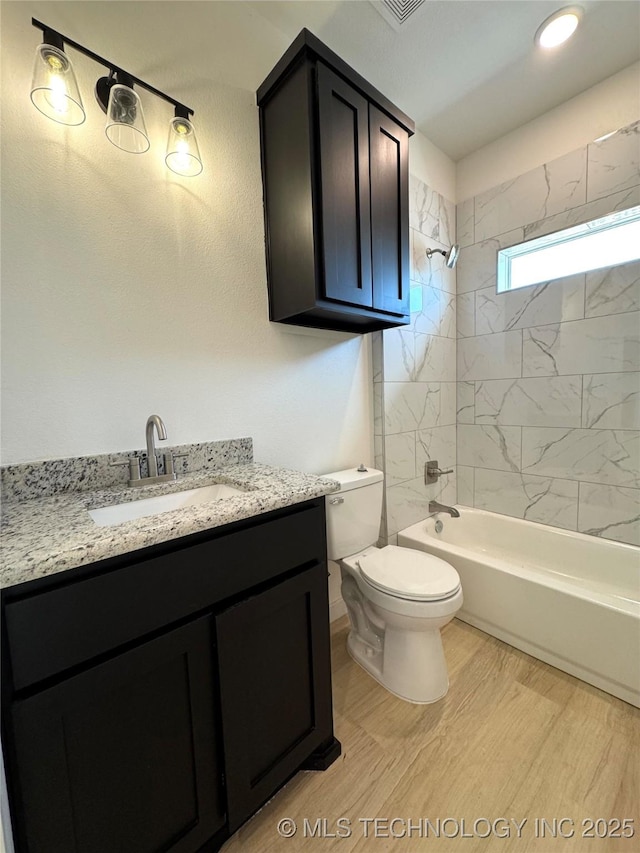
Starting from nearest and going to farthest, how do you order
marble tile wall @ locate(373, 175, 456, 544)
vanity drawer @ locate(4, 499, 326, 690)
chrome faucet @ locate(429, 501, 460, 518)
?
vanity drawer @ locate(4, 499, 326, 690)
marble tile wall @ locate(373, 175, 456, 544)
chrome faucet @ locate(429, 501, 460, 518)

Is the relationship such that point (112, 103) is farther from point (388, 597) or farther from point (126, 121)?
point (388, 597)

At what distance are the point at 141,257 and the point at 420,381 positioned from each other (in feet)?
5.39

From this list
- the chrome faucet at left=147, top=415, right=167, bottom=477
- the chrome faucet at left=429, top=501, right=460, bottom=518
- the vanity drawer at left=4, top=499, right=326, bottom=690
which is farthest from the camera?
the chrome faucet at left=429, top=501, right=460, bottom=518

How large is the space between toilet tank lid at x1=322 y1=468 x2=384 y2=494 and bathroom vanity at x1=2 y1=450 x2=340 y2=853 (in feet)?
1.66

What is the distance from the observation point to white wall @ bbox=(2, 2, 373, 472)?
97cm

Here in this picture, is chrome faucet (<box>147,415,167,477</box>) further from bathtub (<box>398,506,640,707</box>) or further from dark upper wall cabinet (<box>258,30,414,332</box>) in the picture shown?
bathtub (<box>398,506,640,707</box>)

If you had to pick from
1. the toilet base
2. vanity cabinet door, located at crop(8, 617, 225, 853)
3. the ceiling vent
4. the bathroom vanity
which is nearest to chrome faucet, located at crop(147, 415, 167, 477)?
the bathroom vanity

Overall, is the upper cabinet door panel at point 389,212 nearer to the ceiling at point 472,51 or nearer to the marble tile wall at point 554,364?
the ceiling at point 472,51

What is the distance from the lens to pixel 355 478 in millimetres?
1577

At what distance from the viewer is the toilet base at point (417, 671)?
4.48 feet

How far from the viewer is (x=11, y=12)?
933mm

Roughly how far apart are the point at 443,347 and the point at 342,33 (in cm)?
164

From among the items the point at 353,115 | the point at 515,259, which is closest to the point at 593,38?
the point at 515,259

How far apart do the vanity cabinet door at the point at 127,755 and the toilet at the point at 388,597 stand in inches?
30.3
